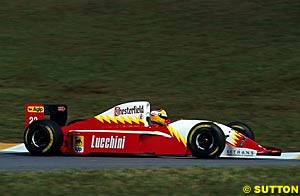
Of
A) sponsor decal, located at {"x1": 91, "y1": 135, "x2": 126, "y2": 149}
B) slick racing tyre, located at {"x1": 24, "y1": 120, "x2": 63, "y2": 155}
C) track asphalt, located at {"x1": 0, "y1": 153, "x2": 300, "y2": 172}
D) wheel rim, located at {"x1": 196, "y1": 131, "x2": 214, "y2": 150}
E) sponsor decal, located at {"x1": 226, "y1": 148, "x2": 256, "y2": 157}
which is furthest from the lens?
slick racing tyre, located at {"x1": 24, "y1": 120, "x2": 63, "y2": 155}

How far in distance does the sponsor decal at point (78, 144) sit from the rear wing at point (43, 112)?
0.64 meters

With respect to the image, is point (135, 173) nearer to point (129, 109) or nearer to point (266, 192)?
point (266, 192)

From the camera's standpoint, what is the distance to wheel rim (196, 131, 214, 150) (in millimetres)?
11062

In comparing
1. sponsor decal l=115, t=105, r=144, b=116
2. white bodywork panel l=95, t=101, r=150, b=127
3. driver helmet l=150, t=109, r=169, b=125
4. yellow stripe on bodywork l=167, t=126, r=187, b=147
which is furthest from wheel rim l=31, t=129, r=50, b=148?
yellow stripe on bodywork l=167, t=126, r=187, b=147

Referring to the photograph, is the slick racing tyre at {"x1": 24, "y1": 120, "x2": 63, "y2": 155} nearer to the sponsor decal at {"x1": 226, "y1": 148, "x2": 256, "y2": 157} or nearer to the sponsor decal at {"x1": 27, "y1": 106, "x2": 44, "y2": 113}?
the sponsor decal at {"x1": 27, "y1": 106, "x2": 44, "y2": 113}

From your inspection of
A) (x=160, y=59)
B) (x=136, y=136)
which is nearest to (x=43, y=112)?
(x=136, y=136)

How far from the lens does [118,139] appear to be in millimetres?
11680

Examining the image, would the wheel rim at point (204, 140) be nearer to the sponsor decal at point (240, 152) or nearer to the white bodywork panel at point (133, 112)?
the sponsor decal at point (240, 152)

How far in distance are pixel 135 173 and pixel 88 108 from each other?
29.0 ft

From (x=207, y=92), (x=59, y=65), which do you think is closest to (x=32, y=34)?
(x=59, y=65)

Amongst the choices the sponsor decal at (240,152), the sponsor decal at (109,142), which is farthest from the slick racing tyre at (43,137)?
the sponsor decal at (240,152)

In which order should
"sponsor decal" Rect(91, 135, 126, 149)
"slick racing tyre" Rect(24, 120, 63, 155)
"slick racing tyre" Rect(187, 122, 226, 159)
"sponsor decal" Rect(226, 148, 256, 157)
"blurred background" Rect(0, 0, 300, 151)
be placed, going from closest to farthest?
"slick racing tyre" Rect(187, 122, 226, 159), "sponsor decal" Rect(226, 148, 256, 157), "sponsor decal" Rect(91, 135, 126, 149), "slick racing tyre" Rect(24, 120, 63, 155), "blurred background" Rect(0, 0, 300, 151)

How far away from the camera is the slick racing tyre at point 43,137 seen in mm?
11859

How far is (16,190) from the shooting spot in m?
8.20
